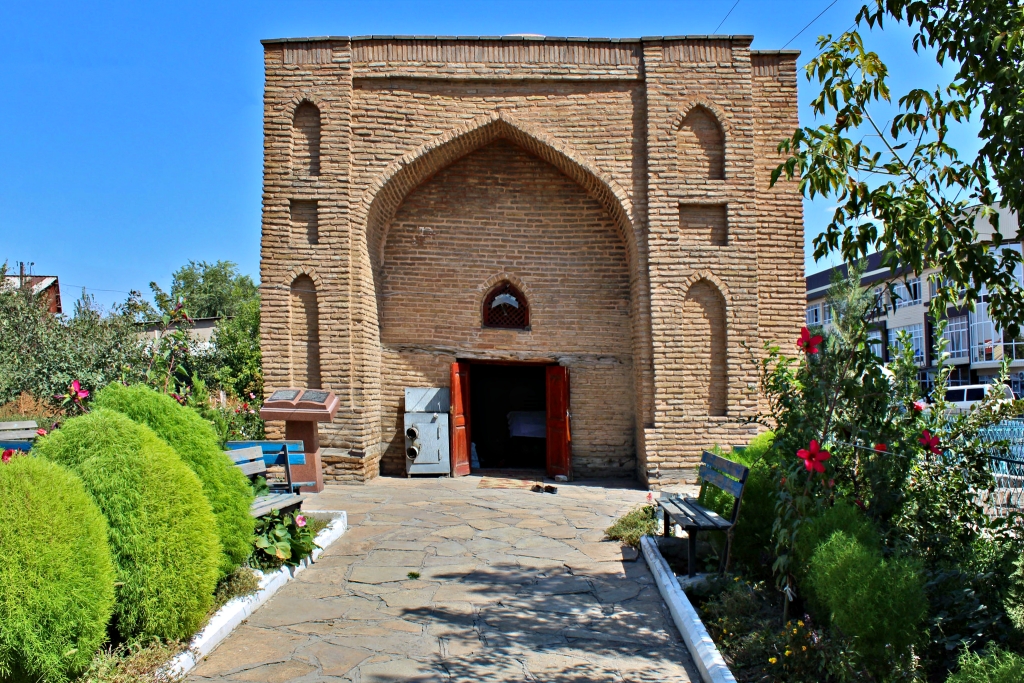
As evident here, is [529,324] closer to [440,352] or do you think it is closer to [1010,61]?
[440,352]

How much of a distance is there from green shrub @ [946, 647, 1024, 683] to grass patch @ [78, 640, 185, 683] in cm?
349

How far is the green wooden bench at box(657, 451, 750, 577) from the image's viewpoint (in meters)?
5.16

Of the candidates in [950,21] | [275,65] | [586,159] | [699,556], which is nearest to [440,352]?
[586,159]

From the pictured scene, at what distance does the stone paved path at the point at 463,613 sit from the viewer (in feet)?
13.5

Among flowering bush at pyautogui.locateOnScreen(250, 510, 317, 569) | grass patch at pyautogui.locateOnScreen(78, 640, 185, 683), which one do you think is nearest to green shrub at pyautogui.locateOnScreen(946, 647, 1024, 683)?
grass patch at pyautogui.locateOnScreen(78, 640, 185, 683)

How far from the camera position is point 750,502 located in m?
5.40

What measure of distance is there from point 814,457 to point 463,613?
2.52 m

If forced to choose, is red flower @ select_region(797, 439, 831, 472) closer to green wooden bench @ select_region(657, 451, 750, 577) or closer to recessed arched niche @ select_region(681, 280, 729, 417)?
green wooden bench @ select_region(657, 451, 750, 577)

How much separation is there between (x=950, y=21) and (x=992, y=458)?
239cm

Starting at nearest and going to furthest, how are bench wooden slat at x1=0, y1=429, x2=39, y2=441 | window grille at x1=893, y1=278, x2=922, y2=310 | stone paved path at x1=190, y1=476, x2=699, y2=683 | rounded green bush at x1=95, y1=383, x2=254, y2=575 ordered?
1. window grille at x1=893, y1=278, x2=922, y2=310
2. stone paved path at x1=190, y1=476, x2=699, y2=683
3. rounded green bush at x1=95, y1=383, x2=254, y2=575
4. bench wooden slat at x1=0, y1=429, x2=39, y2=441

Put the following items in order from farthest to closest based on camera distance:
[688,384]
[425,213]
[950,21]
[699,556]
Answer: [425,213], [688,384], [699,556], [950,21]

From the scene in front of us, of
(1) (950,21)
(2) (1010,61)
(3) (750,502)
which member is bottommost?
(3) (750,502)

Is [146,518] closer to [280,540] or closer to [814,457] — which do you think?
[280,540]

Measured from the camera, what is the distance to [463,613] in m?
5.07
